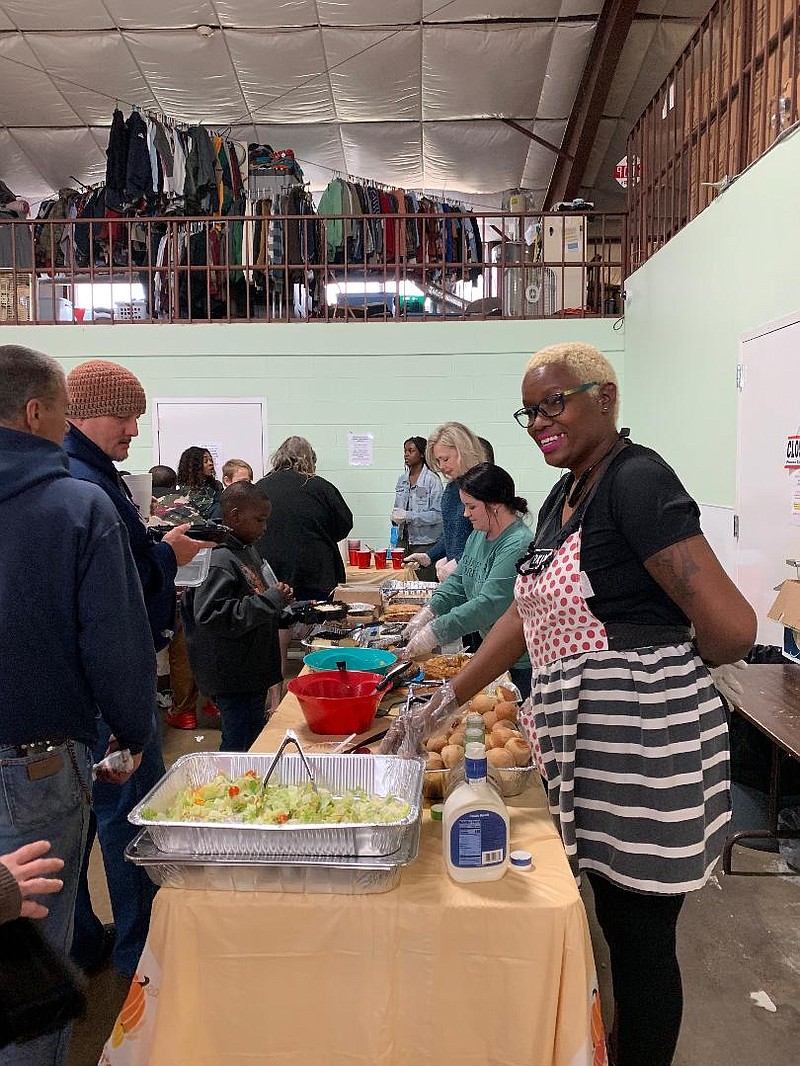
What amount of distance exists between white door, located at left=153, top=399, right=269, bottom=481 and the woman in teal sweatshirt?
4207mm

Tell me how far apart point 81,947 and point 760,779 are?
2681 mm

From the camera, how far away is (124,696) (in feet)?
5.34

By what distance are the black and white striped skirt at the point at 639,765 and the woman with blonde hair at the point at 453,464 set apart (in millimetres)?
2209

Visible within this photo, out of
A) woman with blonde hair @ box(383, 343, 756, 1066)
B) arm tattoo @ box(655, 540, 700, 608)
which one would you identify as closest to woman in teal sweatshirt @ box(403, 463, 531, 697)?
woman with blonde hair @ box(383, 343, 756, 1066)

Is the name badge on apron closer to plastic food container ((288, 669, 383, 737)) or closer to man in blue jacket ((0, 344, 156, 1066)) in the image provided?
plastic food container ((288, 669, 383, 737))

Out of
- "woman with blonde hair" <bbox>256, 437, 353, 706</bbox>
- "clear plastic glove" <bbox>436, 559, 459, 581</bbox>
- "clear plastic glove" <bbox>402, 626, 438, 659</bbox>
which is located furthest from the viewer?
"woman with blonde hair" <bbox>256, 437, 353, 706</bbox>

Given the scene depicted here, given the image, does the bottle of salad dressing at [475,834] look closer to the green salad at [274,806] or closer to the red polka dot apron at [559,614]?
the green salad at [274,806]

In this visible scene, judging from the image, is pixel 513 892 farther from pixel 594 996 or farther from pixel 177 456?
pixel 177 456

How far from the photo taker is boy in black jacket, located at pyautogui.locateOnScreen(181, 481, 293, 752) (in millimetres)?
2807

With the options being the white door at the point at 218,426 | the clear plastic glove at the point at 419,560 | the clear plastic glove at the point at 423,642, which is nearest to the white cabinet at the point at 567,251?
the white door at the point at 218,426

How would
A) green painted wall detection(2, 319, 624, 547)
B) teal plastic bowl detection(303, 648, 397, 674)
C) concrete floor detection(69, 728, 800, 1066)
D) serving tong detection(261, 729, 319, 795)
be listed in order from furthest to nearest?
1. green painted wall detection(2, 319, 624, 547)
2. teal plastic bowl detection(303, 648, 397, 674)
3. concrete floor detection(69, 728, 800, 1066)
4. serving tong detection(261, 729, 319, 795)

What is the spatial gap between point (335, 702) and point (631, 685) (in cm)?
74

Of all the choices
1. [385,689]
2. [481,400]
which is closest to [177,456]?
[481,400]

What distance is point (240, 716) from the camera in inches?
119
